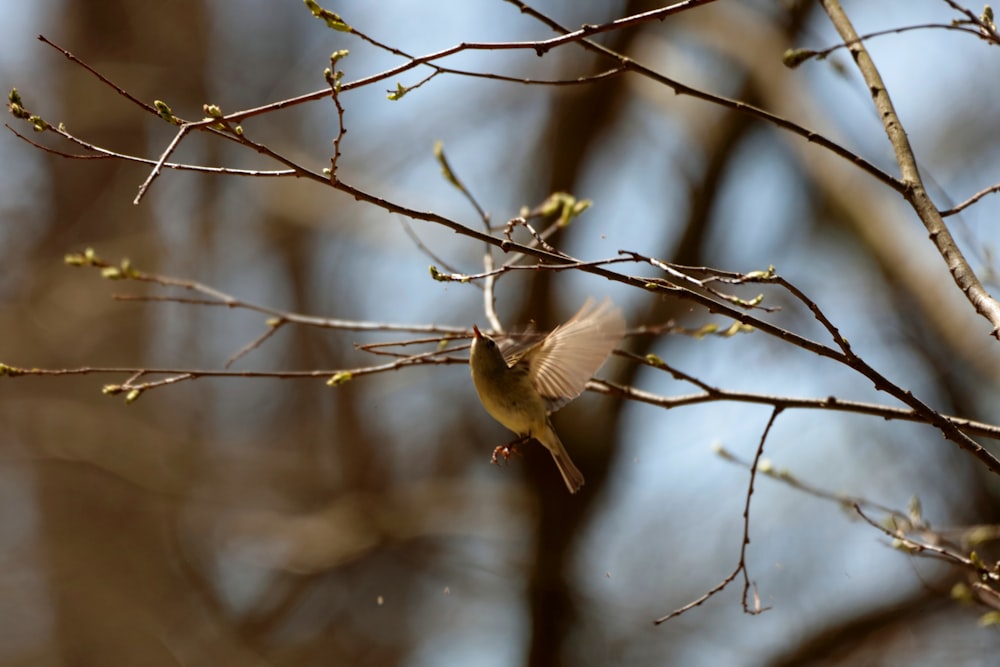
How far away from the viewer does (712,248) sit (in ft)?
15.5

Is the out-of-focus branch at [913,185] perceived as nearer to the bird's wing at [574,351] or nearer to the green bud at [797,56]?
the green bud at [797,56]

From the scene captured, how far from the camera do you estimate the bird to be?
1876 millimetres

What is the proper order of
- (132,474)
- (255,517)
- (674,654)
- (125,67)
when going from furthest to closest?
(125,67) < (255,517) < (132,474) < (674,654)

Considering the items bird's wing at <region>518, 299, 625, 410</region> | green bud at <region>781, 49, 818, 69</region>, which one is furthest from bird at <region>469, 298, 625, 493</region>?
green bud at <region>781, 49, 818, 69</region>

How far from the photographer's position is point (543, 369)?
2.12 m

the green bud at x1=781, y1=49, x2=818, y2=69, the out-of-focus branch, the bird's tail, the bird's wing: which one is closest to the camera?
the out-of-focus branch

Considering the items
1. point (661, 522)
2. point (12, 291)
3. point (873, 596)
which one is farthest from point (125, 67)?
point (873, 596)

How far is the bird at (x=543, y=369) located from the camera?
1876 millimetres

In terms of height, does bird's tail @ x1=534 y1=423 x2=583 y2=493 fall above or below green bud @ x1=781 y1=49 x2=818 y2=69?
below

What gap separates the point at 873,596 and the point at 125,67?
5792 millimetres

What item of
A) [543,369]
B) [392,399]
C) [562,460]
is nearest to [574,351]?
[543,369]

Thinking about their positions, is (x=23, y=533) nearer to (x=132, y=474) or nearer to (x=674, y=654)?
(x=132, y=474)

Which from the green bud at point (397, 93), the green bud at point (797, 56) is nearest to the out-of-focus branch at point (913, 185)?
the green bud at point (797, 56)

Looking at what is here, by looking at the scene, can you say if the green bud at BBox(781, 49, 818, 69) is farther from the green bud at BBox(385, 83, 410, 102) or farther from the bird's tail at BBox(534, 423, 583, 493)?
the bird's tail at BBox(534, 423, 583, 493)
